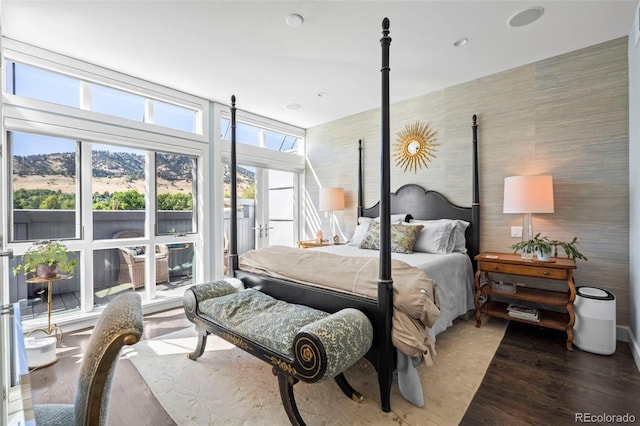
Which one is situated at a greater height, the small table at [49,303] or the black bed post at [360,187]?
the black bed post at [360,187]

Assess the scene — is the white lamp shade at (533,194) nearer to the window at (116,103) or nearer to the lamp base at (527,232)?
the lamp base at (527,232)

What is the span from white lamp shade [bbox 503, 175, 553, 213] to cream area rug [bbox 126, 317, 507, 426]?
1.25 metres

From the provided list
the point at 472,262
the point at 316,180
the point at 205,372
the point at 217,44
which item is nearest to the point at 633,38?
the point at 472,262

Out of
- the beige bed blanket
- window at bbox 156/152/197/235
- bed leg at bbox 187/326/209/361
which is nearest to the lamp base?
the beige bed blanket

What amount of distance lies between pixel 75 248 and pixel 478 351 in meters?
3.97

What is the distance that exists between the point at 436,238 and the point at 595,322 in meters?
1.42

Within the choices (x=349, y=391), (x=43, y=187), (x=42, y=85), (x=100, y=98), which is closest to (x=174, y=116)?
(x=100, y=98)

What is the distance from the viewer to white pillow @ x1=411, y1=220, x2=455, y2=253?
130 inches

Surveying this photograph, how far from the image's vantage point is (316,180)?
17.5ft

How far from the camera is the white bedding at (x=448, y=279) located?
256cm

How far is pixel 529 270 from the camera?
278 centimetres

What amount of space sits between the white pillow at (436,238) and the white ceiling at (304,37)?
172 cm

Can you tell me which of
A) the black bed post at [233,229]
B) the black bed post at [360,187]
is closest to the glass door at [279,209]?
the black bed post at [360,187]

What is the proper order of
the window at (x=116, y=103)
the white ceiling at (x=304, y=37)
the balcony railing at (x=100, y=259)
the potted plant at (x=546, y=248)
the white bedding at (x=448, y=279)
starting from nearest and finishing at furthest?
the white ceiling at (x=304, y=37) < the white bedding at (x=448, y=279) < the potted plant at (x=546, y=248) < the balcony railing at (x=100, y=259) < the window at (x=116, y=103)
